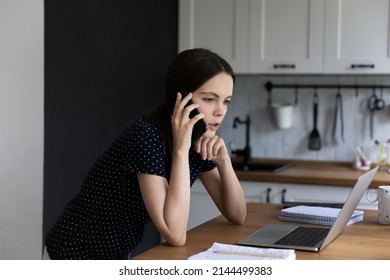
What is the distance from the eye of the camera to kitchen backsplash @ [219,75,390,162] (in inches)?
158

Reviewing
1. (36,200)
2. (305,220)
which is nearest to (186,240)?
(305,220)

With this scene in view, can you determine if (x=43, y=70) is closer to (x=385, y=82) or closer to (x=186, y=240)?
(x=186, y=240)

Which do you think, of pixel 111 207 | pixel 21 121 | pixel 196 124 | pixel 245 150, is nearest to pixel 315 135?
pixel 245 150

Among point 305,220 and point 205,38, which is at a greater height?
point 205,38

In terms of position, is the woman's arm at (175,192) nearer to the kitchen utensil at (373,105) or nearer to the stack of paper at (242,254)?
the stack of paper at (242,254)

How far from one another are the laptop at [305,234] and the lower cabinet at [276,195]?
160 cm

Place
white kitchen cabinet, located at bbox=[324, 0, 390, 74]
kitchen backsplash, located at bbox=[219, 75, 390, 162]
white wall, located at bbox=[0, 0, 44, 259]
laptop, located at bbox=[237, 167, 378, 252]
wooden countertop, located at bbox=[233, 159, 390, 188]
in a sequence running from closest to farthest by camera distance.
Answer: laptop, located at bbox=[237, 167, 378, 252] < white wall, located at bbox=[0, 0, 44, 259] < wooden countertop, located at bbox=[233, 159, 390, 188] < white kitchen cabinet, located at bbox=[324, 0, 390, 74] < kitchen backsplash, located at bbox=[219, 75, 390, 162]

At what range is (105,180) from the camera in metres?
1.81

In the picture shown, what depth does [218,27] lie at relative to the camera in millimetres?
3973

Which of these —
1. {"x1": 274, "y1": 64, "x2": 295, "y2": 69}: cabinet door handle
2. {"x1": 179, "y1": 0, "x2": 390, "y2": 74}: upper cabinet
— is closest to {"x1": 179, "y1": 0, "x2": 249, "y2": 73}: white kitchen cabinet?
{"x1": 179, "y1": 0, "x2": 390, "y2": 74}: upper cabinet

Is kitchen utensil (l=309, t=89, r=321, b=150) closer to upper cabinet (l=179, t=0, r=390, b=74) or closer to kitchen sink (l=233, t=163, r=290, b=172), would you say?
kitchen sink (l=233, t=163, r=290, b=172)

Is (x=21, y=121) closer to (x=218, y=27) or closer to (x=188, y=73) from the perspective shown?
(x=188, y=73)

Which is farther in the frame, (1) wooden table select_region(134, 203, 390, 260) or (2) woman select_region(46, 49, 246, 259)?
(2) woman select_region(46, 49, 246, 259)

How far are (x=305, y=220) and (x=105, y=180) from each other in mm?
686
